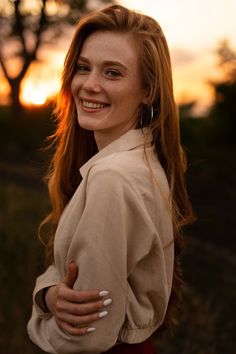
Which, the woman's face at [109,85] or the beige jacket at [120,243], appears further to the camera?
the woman's face at [109,85]

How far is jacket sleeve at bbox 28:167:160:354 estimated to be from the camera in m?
1.64

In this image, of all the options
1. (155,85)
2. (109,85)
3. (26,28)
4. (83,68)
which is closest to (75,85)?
(83,68)

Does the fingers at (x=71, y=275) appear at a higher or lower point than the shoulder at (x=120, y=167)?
lower

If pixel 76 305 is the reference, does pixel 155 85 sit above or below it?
above

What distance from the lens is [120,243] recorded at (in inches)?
65.0

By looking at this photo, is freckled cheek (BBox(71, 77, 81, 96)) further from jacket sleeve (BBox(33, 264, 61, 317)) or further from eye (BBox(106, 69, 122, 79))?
jacket sleeve (BBox(33, 264, 61, 317))

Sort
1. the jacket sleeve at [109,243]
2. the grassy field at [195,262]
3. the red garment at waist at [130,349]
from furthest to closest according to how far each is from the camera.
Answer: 1. the grassy field at [195,262]
2. the red garment at waist at [130,349]
3. the jacket sleeve at [109,243]

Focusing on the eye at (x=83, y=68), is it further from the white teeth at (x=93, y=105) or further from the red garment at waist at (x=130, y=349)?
the red garment at waist at (x=130, y=349)

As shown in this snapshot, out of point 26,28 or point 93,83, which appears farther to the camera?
point 26,28

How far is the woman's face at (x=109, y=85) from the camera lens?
6.14 feet

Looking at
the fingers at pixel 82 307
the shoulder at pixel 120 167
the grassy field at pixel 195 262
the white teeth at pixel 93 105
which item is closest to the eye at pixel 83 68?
the white teeth at pixel 93 105

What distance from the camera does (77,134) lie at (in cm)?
228

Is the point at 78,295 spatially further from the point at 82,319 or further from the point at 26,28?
the point at 26,28

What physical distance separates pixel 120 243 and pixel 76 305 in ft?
0.73
